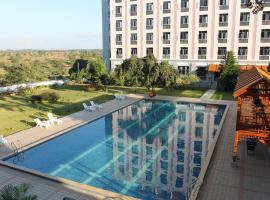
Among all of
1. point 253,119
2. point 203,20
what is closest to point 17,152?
point 253,119

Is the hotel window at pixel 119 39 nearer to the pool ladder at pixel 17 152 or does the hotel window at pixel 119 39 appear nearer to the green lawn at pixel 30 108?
the green lawn at pixel 30 108

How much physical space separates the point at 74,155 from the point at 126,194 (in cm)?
541

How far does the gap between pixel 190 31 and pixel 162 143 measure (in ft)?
97.1

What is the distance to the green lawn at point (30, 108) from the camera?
68.5 feet

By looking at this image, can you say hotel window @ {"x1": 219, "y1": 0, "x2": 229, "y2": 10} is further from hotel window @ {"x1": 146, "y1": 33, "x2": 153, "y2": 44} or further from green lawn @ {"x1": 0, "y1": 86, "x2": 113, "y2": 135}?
green lawn @ {"x1": 0, "y1": 86, "x2": 113, "y2": 135}

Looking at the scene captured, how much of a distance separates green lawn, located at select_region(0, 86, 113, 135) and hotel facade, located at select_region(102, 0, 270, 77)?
15.6 meters

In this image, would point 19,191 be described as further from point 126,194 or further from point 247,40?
point 247,40

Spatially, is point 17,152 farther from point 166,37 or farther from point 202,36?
point 166,37

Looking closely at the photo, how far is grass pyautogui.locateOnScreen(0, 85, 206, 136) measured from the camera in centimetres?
2114

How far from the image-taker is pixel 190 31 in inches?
1714

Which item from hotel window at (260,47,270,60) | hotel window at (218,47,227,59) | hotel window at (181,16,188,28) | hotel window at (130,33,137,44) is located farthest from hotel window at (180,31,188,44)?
hotel window at (260,47,270,60)

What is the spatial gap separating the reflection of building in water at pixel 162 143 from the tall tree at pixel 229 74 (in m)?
10.5

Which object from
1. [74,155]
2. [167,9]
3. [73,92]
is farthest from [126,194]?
[167,9]

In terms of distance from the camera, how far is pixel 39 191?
11.1 meters
